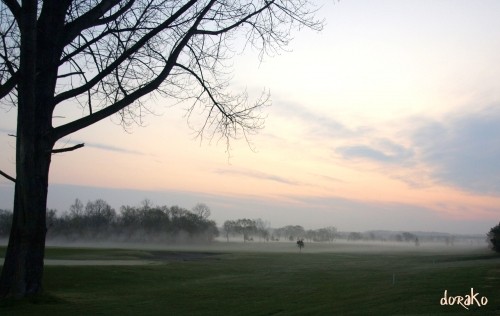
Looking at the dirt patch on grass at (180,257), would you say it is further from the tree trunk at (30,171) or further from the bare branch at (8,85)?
the bare branch at (8,85)

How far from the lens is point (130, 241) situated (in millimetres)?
163750

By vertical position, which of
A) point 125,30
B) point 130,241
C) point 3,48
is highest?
point 125,30

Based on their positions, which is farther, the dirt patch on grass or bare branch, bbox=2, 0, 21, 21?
the dirt patch on grass

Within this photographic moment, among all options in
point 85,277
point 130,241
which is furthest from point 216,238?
point 85,277

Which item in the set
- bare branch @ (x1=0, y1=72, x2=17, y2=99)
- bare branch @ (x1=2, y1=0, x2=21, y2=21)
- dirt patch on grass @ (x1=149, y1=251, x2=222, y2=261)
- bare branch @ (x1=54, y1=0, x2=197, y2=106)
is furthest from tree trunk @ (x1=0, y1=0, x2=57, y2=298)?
dirt patch on grass @ (x1=149, y1=251, x2=222, y2=261)

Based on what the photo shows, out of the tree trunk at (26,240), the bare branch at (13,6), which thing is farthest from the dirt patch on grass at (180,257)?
the bare branch at (13,6)

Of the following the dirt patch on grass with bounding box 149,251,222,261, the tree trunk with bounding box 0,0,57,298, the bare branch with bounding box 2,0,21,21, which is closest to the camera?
the tree trunk with bounding box 0,0,57,298

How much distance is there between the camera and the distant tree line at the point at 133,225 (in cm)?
16425

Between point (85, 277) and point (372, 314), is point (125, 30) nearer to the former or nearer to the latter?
point (372, 314)

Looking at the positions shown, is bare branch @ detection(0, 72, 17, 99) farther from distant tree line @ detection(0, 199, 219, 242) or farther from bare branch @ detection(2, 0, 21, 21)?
distant tree line @ detection(0, 199, 219, 242)

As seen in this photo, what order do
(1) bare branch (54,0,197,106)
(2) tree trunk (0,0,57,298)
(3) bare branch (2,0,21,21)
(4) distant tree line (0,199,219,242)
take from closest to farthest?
1. (2) tree trunk (0,0,57,298)
2. (3) bare branch (2,0,21,21)
3. (1) bare branch (54,0,197,106)
4. (4) distant tree line (0,199,219,242)

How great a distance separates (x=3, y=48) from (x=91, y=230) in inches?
6427

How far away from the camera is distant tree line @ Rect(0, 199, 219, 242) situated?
6467 inches

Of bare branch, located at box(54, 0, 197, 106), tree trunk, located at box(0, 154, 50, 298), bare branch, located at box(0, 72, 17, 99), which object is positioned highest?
bare branch, located at box(54, 0, 197, 106)
